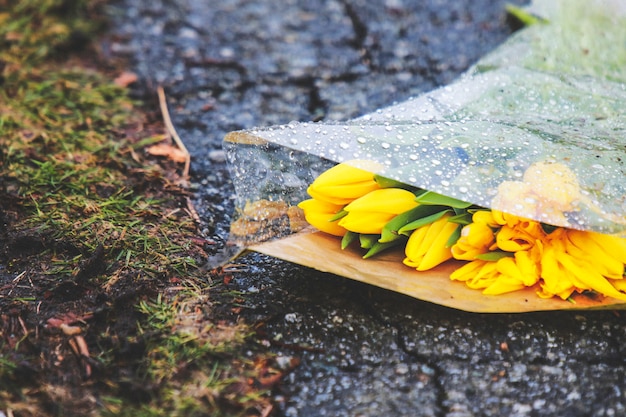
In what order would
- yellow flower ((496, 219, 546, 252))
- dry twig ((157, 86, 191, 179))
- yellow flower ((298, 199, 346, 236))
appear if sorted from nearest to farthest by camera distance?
yellow flower ((496, 219, 546, 252)) → yellow flower ((298, 199, 346, 236)) → dry twig ((157, 86, 191, 179))

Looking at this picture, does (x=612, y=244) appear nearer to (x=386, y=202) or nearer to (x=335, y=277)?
(x=386, y=202)

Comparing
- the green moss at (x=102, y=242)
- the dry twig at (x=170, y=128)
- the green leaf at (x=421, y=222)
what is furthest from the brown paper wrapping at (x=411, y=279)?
the dry twig at (x=170, y=128)

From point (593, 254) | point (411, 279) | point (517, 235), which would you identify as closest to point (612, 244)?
point (593, 254)

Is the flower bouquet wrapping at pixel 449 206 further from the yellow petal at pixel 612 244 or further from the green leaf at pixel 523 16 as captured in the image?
the green leaf at pixel 523 16

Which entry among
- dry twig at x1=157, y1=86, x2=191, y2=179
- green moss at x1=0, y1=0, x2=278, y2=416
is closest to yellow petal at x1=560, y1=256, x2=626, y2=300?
green moss at x1=0, y1=0, x2=278, y2=416

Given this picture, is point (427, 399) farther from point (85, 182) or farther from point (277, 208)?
point (85, 182)

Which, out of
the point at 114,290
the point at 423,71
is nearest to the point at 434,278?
the point at 114,290

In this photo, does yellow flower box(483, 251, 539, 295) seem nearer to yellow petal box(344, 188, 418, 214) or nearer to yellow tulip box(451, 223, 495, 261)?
yellow tulip box(451, 223, 495, 261)
